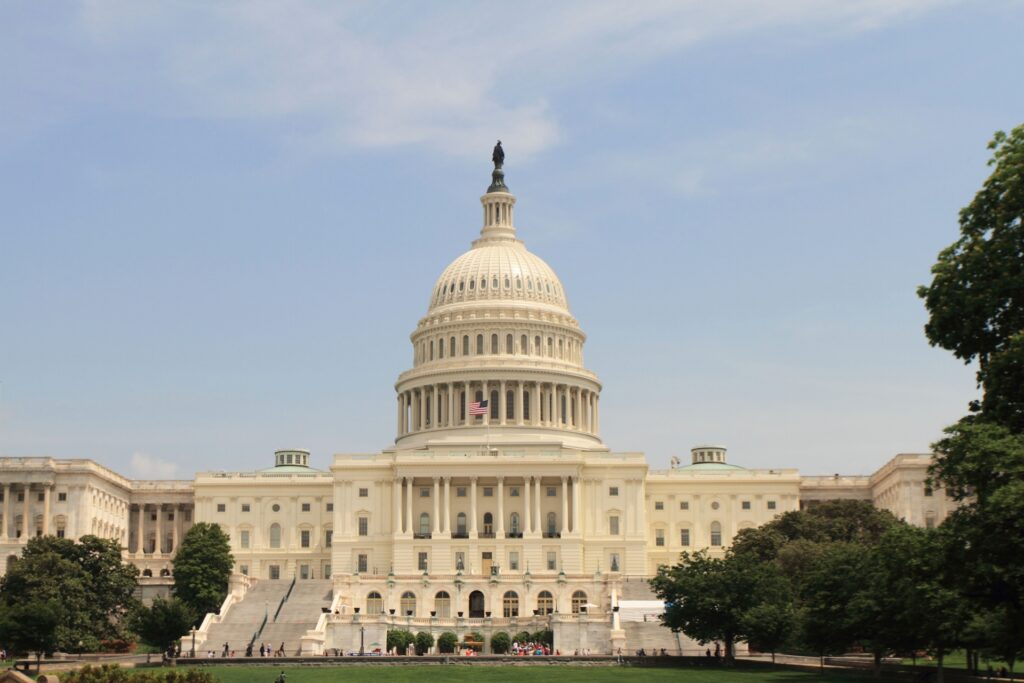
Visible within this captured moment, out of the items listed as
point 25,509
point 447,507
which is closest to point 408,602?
point 447,507

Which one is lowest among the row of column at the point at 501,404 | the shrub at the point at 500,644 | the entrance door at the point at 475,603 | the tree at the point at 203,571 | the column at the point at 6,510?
the shrub at the point at 500,644

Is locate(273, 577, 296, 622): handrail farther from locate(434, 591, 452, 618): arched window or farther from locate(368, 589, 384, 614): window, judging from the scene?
locate(434, 591, 452, 618): arched window

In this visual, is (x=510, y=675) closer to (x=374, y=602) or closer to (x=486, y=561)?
(x=374, y=602)

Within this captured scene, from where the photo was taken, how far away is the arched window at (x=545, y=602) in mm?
131375

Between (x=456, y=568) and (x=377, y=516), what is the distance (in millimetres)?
10707

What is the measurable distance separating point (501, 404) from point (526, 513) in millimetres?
18355

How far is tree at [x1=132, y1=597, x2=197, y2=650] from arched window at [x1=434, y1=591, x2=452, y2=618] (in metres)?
32.4

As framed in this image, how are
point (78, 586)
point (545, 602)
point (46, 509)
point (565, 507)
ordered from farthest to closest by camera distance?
1. point (46, 509)
2. point (565, 507)
3. point (545, 602)
4. point (78, 586)

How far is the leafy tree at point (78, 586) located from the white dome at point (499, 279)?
55.1 meters

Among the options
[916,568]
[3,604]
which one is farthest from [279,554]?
[916,568]

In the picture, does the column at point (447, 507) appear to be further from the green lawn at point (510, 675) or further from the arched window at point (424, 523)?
the green lawn at point (510, 675)

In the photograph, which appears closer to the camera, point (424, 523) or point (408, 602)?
point (408, 602)

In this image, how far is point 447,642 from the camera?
370ft

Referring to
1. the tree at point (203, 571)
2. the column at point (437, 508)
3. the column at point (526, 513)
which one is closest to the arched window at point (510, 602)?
the column at point (526, 513)
